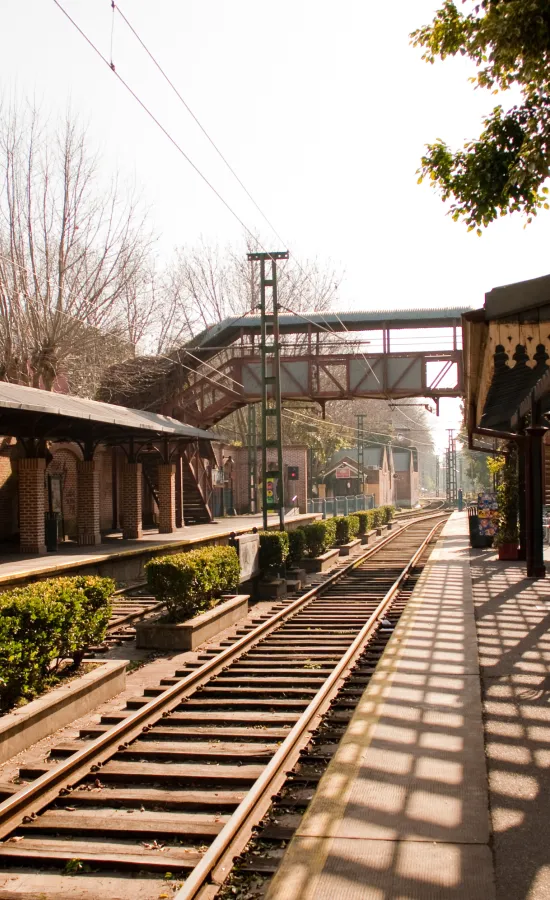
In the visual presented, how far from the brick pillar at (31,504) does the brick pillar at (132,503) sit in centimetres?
603

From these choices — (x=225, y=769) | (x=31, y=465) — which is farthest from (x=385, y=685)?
(x=31, y=465)

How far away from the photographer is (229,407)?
32.2 metres

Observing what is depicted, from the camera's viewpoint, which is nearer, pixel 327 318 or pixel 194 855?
pixel 194 855

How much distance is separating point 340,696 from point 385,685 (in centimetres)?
84

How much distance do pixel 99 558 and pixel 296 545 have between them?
5625mm

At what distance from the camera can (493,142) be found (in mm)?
11008

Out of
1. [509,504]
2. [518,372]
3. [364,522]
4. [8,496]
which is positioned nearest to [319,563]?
[509,504]

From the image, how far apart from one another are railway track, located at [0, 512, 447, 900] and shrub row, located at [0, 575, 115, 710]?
0.94 metres

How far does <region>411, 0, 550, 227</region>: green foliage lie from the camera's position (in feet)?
33.6

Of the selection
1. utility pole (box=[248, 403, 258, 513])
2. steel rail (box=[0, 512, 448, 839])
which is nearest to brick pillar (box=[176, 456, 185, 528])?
utility pole (box=[248, 403, 258, 513])

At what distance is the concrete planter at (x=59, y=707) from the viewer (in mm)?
7301

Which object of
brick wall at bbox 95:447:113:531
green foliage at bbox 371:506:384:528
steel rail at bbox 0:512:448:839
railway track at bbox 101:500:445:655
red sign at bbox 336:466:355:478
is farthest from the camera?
red sign at bbox 336:466:355:478

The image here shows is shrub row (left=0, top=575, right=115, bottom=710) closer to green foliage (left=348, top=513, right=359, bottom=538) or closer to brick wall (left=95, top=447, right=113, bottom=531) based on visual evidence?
brick wall (left=95, top=447, right=113, bottom=531)

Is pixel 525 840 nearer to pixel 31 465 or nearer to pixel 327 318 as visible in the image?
pixel 31 465
